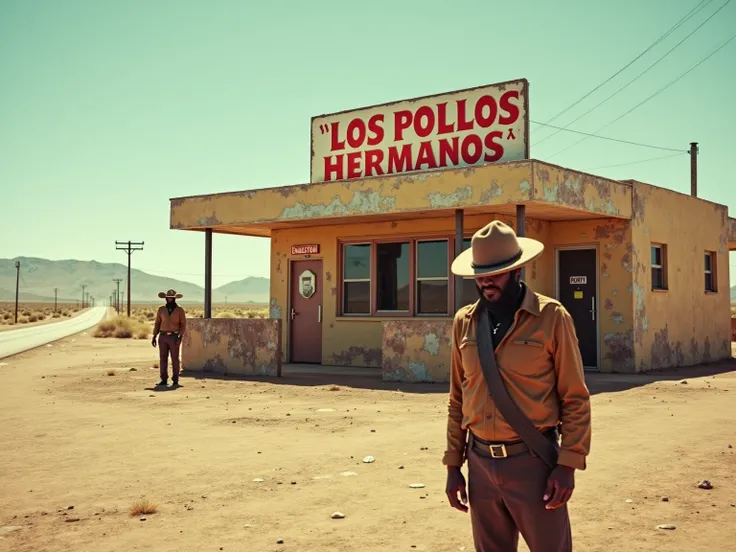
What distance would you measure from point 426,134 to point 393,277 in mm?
3425

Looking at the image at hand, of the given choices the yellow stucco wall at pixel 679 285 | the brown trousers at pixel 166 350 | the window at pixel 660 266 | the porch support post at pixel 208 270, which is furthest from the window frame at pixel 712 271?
the brown trousers at pixel 166 350

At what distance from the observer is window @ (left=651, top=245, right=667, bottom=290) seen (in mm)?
19000

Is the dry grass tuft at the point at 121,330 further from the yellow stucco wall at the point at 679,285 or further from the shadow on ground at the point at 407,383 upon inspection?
the yellow stucco wall at the point at 679,285

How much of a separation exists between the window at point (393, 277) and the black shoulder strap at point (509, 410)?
14.9m

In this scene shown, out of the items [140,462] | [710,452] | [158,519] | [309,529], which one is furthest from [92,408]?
[710,452]

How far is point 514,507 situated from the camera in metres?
3.46

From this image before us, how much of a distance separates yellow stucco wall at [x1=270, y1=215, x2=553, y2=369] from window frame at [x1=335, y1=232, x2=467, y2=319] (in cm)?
8

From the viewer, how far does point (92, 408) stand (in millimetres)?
12555

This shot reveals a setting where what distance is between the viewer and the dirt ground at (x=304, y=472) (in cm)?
571

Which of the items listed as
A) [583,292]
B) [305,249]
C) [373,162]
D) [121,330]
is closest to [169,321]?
[305,249]

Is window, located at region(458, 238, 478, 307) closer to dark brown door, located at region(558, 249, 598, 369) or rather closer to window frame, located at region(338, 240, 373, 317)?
dark brown door, located at region(558, 249, 598, 369)

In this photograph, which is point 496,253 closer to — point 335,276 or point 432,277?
point 432,277

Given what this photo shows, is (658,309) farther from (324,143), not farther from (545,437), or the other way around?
(545,437)

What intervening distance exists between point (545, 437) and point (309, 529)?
9.53 ft
